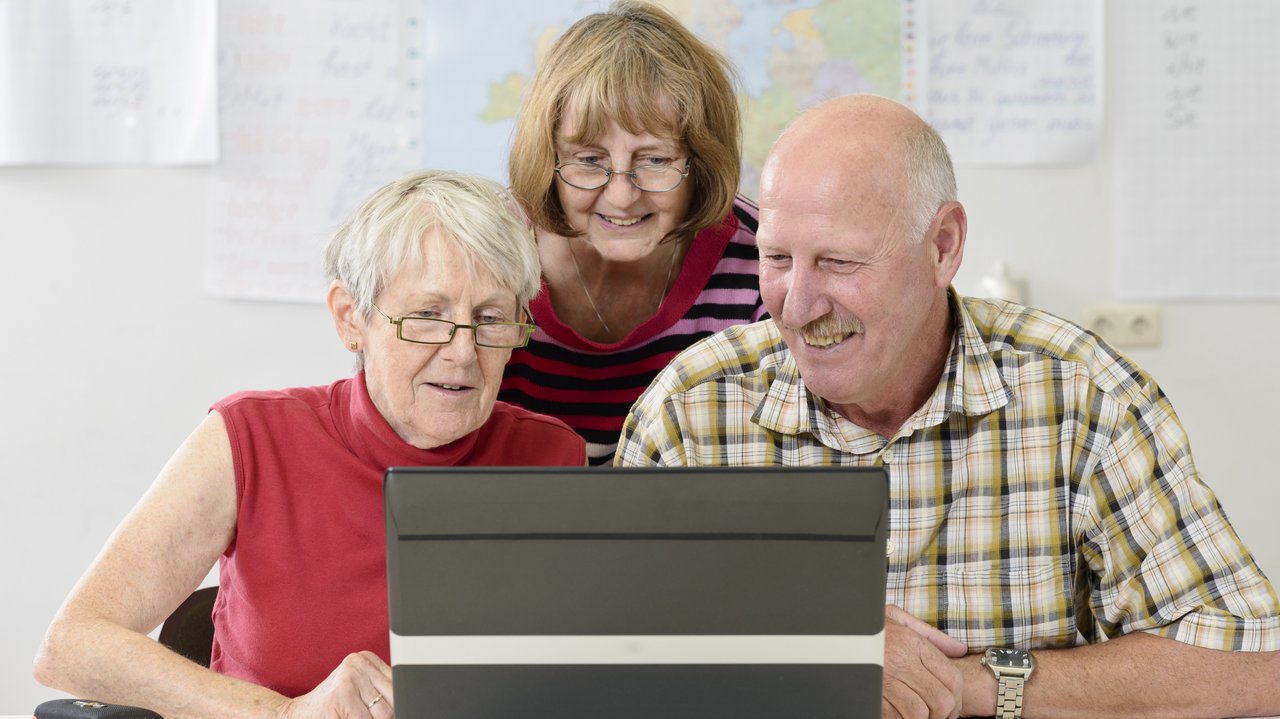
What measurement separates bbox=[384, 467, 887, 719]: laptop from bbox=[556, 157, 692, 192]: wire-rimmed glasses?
1.09 metres

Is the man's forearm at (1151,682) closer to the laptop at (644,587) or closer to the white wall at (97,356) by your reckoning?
the laptop at (644,587)

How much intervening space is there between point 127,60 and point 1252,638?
2.50 meters

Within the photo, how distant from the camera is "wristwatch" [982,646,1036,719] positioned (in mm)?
1229

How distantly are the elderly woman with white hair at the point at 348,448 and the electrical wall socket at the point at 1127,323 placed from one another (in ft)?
5.50

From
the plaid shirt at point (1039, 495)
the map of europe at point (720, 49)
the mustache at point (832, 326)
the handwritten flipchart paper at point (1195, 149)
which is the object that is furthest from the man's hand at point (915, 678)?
the handwritten flipchart paper at point (1195, 149)

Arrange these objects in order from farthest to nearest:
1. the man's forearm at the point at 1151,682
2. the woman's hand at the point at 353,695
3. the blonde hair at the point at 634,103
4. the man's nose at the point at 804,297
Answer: the blonde hair at the point at 634,103 < the man's nose at the point at 804,297 < the man's forearm at the point at 1151,682 < the woman's hand at the point at 353,695

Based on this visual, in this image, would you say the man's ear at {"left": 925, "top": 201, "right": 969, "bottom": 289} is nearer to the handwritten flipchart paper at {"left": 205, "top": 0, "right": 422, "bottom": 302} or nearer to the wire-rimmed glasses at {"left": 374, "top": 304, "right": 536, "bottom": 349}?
the wire-rimmed glasses at {"left": 374, "top": 304, "right": 536, "bottom": 349}

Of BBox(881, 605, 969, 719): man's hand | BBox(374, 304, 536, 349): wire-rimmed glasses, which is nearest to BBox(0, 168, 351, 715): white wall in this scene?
BBox(374, 304, 536, 349): wire-rimmed glasses

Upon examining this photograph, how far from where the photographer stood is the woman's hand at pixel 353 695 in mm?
1135

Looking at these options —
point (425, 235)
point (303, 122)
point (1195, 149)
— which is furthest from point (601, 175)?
point (1195, 149)

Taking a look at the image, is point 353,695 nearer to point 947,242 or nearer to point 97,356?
point 947,242

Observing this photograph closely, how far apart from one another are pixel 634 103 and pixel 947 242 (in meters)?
0.59

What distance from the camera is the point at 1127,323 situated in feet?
8.87

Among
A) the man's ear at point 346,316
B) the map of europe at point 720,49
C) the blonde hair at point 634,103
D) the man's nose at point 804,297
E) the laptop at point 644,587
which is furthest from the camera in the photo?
the map of europe at point 720,49
